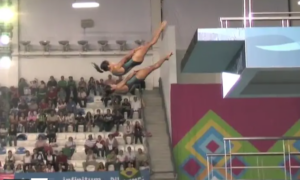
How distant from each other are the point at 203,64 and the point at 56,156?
8.66m

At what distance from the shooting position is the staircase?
18939 mm

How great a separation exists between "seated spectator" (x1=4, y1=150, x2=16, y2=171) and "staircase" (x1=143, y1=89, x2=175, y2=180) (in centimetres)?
407

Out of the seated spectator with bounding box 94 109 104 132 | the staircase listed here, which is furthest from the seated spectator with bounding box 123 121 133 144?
the seated spectator with bounding box 94 109 104 132

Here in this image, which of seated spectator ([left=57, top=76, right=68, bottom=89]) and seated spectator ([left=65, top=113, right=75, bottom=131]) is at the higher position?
seated spectator ([left=57, top=76, right=68, bottom=89])

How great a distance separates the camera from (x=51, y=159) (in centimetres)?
1842

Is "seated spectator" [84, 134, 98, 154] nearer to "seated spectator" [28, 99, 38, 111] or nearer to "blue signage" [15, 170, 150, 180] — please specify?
"blue signage" [15, 170, 150, 180]

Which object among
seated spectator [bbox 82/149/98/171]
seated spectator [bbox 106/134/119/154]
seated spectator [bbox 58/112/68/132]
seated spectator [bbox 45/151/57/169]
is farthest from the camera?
seated spectator [bbox 58/112/68/132]

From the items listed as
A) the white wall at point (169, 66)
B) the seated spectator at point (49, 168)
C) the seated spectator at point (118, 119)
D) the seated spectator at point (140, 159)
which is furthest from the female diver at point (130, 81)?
the seated spectator at point (118, 119)

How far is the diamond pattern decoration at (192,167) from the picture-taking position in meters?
19.5

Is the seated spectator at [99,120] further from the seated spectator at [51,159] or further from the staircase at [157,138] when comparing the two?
the seated spectator at [51,159]

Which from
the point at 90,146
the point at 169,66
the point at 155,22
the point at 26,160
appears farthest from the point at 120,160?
the point at 155,22

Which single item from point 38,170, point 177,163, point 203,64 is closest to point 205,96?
point 177,163

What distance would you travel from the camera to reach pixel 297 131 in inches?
792

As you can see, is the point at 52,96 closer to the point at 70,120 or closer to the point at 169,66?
the point at 70,120
